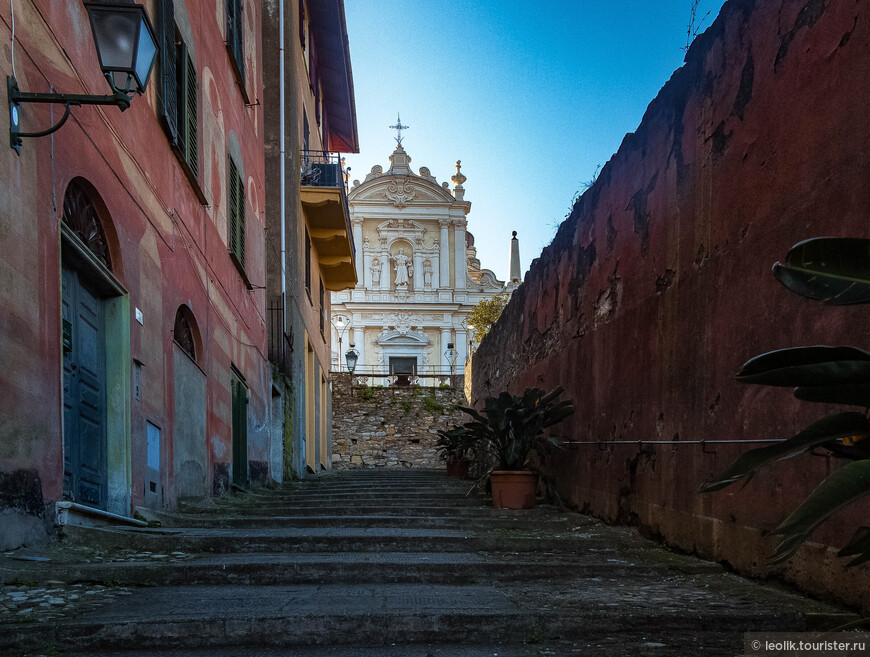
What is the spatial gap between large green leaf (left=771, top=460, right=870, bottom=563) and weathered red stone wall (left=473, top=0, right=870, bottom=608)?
0.34 metres

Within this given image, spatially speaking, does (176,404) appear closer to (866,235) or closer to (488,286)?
(866,235)

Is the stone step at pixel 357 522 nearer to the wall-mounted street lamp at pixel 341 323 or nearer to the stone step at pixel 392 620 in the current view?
the stone step at pixel 392 620

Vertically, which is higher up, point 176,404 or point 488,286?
point 488,286

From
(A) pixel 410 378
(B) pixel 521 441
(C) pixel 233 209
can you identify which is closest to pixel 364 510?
(B) pixel 521 441

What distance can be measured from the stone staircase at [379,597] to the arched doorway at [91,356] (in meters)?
0.44

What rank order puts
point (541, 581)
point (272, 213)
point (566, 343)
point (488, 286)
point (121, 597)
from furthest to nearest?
point (488, 286) → point (272, 213) → point (566, 343) → point (541, 581) → point (121, 597)

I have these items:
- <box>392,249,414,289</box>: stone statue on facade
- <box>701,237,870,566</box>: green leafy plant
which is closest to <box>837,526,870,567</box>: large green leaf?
<box>701,237,870,566</box>: green leafy plant

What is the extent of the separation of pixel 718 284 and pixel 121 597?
10.0 feet

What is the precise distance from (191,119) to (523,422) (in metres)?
3.77

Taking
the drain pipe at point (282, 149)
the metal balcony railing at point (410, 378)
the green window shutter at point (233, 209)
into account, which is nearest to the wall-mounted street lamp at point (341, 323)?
the metal balcony railing at point (410, 378)

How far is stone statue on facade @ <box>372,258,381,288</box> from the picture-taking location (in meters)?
37.1

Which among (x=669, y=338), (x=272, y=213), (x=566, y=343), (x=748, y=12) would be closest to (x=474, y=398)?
(x=272, y=213)

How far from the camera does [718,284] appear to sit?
4.04 metres

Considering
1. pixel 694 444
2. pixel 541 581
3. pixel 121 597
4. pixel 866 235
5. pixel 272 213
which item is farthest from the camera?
pixel 272 213
